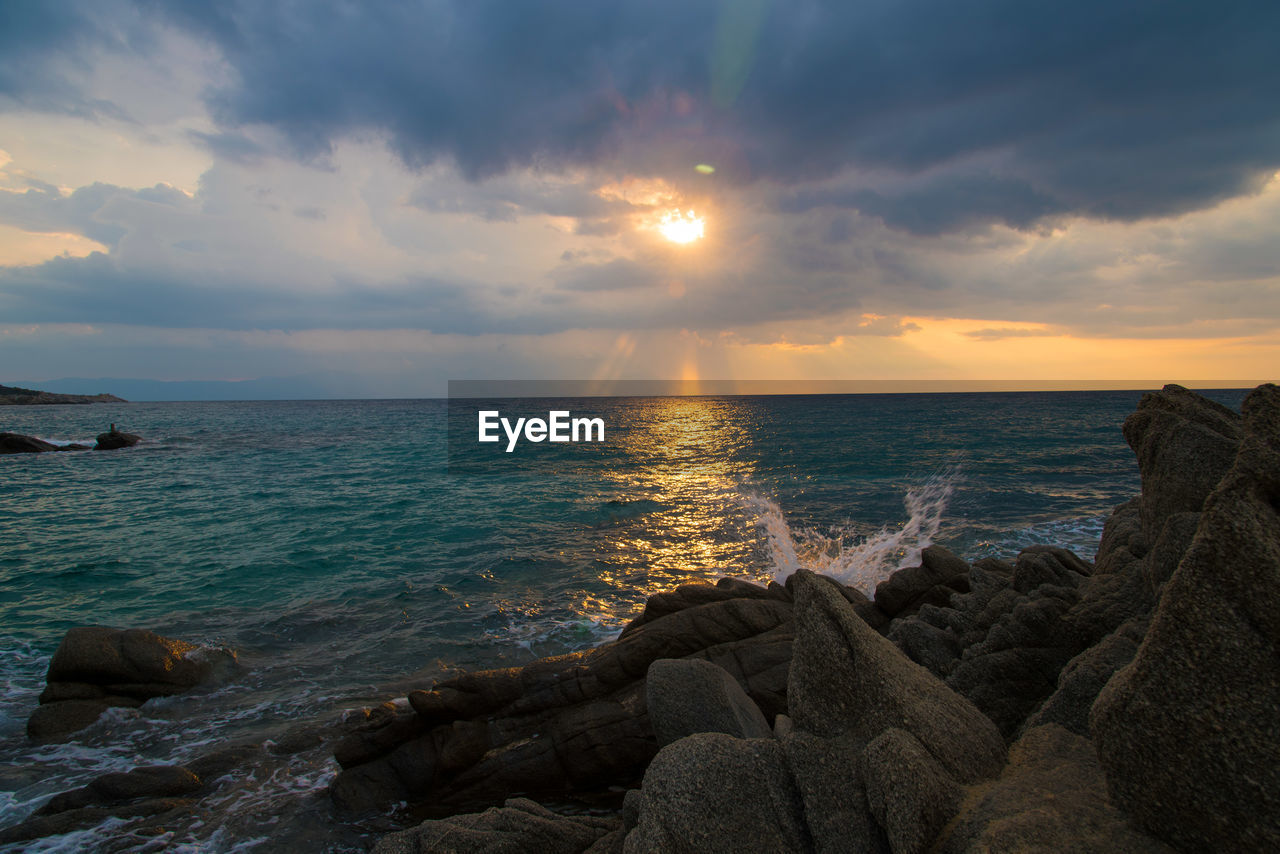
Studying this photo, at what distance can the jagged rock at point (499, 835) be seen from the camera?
19.3ft

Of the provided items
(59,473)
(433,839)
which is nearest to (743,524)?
(433,839)

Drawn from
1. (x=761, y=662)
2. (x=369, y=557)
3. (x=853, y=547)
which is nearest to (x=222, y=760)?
(x=761, y=662)

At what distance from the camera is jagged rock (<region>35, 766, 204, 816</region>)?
28.2ft

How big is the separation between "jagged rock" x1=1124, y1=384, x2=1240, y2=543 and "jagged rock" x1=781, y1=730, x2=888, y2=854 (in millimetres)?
5834

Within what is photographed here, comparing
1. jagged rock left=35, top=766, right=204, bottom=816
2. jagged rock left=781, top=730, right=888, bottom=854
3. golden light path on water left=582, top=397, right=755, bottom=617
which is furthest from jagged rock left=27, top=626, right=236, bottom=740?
jagged rock left=781, top=730, right=888, bottom=854

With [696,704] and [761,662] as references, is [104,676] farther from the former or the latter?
[761,662]

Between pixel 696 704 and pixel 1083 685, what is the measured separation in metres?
4.06

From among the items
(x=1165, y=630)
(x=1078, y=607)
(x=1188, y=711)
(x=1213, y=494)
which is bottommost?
(x=1078, y=607)

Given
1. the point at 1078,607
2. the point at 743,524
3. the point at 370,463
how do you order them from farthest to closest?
the point at 370,463
the point at 743,524
the point at 1078,607

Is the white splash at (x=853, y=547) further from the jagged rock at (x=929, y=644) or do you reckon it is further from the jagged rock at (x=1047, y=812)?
the jagged rock at (x=1047, y=812)

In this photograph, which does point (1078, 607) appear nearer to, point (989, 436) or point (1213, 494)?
point (1213, 494)

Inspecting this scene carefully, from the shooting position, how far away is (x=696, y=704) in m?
7.43

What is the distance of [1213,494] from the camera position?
12.2 ft

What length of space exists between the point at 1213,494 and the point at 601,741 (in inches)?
309
